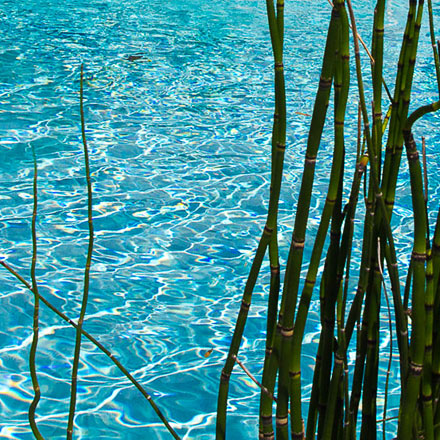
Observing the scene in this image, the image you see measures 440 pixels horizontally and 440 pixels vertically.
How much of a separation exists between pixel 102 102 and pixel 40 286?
292cm

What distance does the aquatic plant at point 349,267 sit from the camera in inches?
34.0

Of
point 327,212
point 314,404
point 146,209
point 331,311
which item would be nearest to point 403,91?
point 327,212

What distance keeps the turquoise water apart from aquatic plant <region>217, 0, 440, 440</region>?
1.44 metres

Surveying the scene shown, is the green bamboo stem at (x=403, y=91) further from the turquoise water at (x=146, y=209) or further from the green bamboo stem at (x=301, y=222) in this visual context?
the turquoise water at (x=146, y=209)

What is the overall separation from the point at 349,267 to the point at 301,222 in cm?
16

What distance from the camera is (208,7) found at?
1020 cm

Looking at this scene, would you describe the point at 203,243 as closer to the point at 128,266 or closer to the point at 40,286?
the point at 128,266

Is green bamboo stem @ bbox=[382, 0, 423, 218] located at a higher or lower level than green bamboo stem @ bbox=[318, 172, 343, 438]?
higher

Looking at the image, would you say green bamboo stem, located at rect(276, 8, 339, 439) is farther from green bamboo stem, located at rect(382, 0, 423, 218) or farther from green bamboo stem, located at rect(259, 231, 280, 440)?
green bamboo stem, located at rect(382, 0, 423, 218)

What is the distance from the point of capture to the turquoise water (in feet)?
8.38

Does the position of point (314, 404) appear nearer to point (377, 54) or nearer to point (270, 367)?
point (270, 367)

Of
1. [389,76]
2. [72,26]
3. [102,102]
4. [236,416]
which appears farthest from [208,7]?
[236,416]

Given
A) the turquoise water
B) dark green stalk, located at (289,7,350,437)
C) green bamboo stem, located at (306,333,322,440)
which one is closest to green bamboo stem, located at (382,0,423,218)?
dark green stalk, located at (289,7,350,437)

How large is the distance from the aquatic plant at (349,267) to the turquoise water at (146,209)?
→ 4.71 ft
